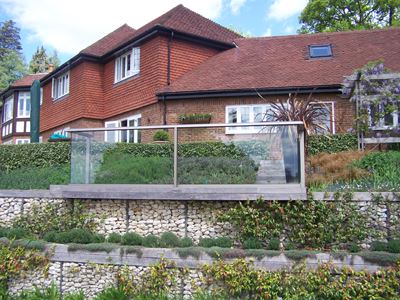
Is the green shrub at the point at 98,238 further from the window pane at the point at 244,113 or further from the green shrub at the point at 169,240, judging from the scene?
the window pane at the point at 244,113

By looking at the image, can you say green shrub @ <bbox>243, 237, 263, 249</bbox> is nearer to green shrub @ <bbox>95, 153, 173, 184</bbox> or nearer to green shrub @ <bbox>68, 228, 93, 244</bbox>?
green shrub @ <bbox>95, 153, 173, 184</bbox>

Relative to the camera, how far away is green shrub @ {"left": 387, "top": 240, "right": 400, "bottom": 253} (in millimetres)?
6343

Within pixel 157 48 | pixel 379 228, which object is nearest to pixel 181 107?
pixel 157 48

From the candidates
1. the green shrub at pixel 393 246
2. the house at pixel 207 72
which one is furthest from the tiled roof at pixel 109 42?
the green shrub at pixel 393 246

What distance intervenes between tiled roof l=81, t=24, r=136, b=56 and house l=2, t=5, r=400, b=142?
0.42 feet

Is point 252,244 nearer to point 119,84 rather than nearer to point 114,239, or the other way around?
point 114,239

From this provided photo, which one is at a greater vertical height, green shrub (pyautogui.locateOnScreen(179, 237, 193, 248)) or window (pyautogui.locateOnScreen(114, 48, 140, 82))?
window (pyautogui.locateOnScreen(114, 48, 140, 82))

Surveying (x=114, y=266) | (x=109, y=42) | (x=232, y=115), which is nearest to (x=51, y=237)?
(x=114, y=266)

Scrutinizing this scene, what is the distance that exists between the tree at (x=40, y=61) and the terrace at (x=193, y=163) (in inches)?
2288

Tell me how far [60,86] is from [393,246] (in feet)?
66.3

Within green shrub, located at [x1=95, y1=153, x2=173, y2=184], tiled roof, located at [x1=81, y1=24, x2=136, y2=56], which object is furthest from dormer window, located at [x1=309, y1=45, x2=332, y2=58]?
green shrub, located at [x1=95, y1=153, x2=173, y2=184]

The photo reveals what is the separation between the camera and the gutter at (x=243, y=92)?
13.9m

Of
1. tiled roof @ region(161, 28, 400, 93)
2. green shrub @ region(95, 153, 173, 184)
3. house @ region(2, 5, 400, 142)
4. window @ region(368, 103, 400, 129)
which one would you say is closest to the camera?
green shrub @ region(95, 153, 173, 184)

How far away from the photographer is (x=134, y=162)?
8039 mm
